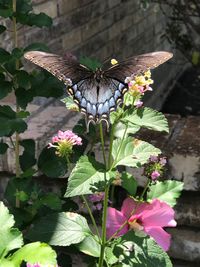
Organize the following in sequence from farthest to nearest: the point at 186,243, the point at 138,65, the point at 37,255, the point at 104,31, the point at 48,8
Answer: the point at 104,31
the point at 48,8
the point at 186,243
the point at 138,65
the point at 37,255

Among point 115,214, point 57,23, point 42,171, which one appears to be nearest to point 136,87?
point 115,214

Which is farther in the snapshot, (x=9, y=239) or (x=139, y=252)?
(x=139, y=252)

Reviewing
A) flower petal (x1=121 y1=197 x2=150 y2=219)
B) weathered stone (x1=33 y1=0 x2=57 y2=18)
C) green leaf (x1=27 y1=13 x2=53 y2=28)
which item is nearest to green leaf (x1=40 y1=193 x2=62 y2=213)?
flower petal (x1=121 y1=197 x2=150 y2=219)

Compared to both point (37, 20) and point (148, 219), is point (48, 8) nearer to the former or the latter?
point (37, 20)

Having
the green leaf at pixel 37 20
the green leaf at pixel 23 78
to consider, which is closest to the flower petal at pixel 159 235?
the green leaf at pixel 23 78

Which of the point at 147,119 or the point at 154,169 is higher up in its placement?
the point at 147,119

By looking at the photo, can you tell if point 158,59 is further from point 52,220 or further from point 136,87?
point 52,220

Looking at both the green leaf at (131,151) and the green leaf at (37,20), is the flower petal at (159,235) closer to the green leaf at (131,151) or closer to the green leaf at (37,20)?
the green leaf at (131,151)

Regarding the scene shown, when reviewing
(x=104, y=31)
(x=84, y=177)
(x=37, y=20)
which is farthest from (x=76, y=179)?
(x=104, y=31)
